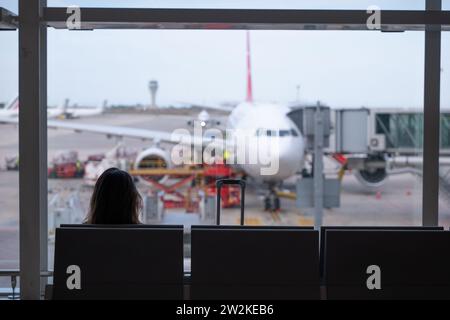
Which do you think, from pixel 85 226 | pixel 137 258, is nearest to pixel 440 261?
pixel 137 258

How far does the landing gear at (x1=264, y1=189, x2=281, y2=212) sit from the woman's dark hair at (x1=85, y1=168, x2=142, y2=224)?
11.2 metres

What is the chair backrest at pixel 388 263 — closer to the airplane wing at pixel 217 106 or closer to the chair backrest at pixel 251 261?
the chair backrest at pixel 251 261

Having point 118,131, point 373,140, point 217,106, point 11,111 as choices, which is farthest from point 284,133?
point 11,111

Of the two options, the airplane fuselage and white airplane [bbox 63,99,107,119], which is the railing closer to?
the airplane fuselage

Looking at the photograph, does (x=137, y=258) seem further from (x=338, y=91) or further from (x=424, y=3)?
(x=338, y=91)

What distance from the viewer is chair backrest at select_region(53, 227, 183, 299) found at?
2.09 m

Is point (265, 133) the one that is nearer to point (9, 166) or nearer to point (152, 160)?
point (152, 160)

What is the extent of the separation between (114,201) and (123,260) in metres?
0.28

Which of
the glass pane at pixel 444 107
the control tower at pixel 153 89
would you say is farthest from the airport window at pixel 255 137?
the glass pane at pixel 444 107

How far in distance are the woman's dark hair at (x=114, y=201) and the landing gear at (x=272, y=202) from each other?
11.2 meters

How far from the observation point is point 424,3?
2.69 meters

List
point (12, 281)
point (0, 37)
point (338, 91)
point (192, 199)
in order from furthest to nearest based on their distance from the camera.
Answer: point (338, 91) → point (192, 199) → point (0, 37) → point (12, 281)

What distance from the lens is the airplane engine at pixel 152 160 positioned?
10953mm

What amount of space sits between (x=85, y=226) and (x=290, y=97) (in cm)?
1444
